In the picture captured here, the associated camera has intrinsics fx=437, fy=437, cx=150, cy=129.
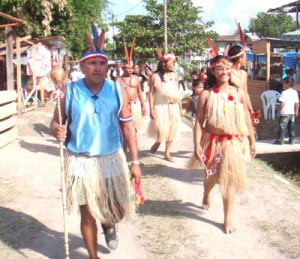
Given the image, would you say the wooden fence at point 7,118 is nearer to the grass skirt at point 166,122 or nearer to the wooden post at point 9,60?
the wooden post at point 9,60

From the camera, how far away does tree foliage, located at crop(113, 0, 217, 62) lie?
30.2m

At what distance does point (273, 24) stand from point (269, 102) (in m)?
38.8

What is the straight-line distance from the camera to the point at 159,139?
779cm

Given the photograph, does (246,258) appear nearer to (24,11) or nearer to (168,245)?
(168,245)

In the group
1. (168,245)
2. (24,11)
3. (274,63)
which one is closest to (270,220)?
(168,245)

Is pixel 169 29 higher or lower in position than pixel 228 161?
higher

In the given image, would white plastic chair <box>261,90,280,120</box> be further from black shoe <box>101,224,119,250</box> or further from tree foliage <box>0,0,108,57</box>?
black shoe <box>101,224,119,250</box>

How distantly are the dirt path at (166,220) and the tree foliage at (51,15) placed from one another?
26.1 feet

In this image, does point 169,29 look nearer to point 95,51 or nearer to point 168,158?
point 168,158

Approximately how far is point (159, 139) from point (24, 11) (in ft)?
33.3

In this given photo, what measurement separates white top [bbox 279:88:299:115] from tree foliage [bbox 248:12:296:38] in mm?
40909

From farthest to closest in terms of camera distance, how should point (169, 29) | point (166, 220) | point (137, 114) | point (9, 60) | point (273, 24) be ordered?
point (273, 24)
point (169, 29)
point (9, 60)
point (137, 114)
point (166, 220)

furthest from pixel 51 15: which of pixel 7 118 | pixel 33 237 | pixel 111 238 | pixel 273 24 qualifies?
pixel 273 24

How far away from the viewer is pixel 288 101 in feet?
31.8
